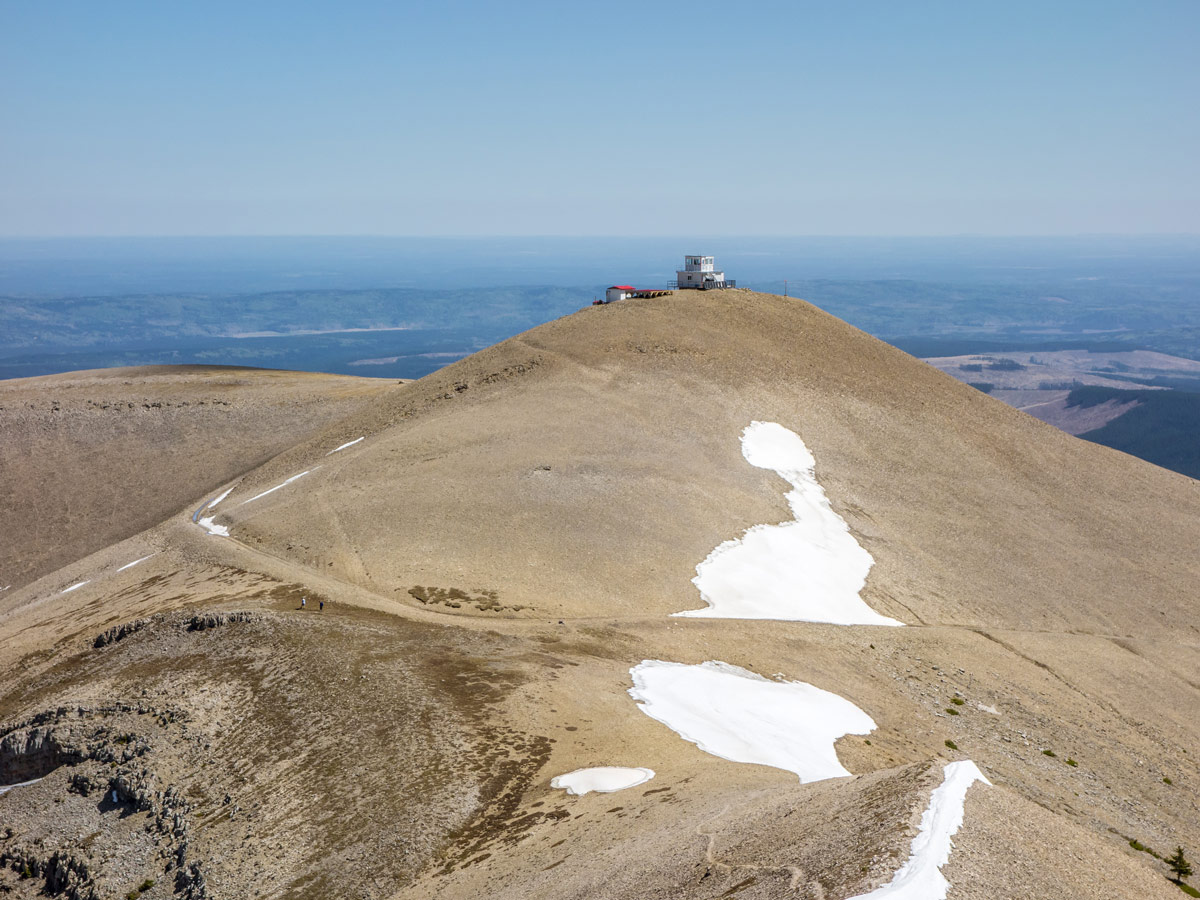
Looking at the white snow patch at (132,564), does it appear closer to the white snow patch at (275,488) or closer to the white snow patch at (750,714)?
the white snow patch at (275,488)

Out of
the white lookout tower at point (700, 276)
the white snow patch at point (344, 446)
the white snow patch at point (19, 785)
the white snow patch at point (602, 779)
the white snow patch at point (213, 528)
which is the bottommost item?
the white snow patch at point (19, 785)

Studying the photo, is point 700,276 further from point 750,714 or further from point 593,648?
point 750,714

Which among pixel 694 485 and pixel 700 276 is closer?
pixel 694 485

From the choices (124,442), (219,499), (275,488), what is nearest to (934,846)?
(275,488)

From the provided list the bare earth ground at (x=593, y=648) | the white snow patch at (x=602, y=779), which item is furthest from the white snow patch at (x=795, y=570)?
the white snow patch at (x=602, y=779)

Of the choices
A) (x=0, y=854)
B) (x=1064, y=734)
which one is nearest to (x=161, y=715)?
(x=0, y=854)

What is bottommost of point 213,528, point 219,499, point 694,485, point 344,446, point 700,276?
point 219,499
